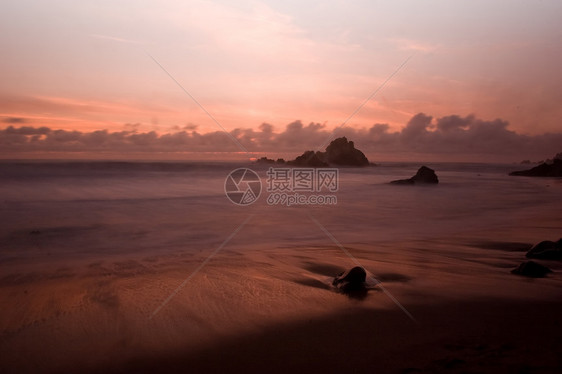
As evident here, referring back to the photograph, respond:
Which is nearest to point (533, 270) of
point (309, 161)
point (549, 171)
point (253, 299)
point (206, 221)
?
point (253, 299)

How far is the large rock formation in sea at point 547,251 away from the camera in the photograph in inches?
250

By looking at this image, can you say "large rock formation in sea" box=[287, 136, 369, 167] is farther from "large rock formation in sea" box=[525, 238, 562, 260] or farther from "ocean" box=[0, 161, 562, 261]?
"large rock formation in sea" box=[525, 238, 562, 260]

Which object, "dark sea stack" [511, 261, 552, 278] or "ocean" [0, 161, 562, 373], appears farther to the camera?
"dark sea stack" [511, 261, 552, 278]

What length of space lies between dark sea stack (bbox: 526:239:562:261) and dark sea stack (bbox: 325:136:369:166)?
6959cm

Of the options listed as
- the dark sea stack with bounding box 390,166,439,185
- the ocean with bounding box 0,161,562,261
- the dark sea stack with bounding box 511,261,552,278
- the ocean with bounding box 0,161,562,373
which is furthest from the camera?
the dark sea stack with bounding box 390,166,439,185

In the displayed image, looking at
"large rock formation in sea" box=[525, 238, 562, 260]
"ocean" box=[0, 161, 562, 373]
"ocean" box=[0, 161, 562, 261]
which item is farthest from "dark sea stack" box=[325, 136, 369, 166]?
"large rock formation in sea" box=[525, 238, 562, 260]

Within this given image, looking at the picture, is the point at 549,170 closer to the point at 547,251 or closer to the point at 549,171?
the point at 549,171

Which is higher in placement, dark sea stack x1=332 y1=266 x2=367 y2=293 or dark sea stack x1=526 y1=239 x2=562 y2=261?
dark sea stack x1=526 y1=239 x2=562 y2=261

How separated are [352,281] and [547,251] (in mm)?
4022

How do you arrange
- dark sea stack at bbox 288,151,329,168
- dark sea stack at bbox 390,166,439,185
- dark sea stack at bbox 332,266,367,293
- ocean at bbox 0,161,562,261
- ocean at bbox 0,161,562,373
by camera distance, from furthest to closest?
dark sea stack at bbox 288,151,329,168, dark sea stack at bbox 390,166,439,185, ocean at bbox 0,161,562,261, dark sea stack at bbox 332,266,367,293, ocean at bbox 0,161,562,373

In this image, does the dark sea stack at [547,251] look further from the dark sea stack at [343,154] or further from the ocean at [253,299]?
the dark sea stack at [343,154]

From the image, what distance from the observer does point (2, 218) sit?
497 inches

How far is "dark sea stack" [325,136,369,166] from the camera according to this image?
76000mm

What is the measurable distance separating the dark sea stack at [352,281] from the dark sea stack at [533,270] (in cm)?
250
